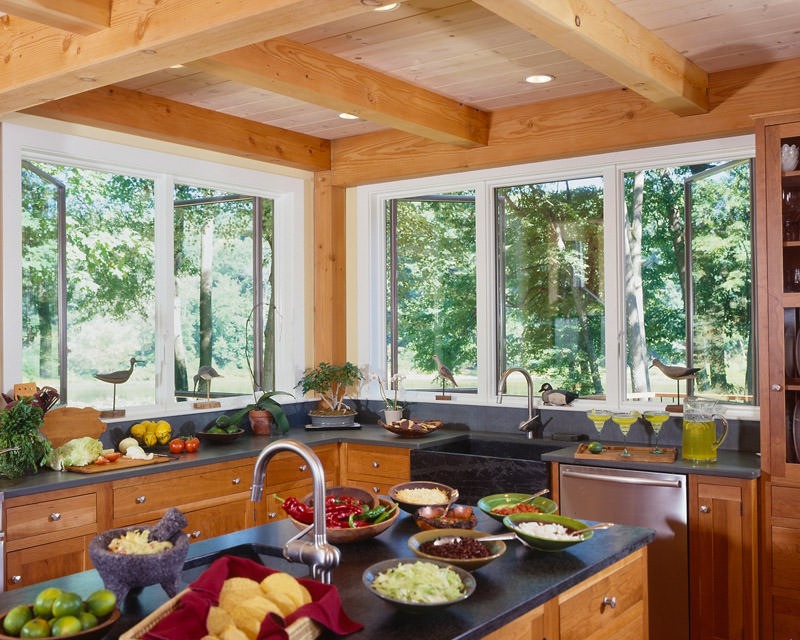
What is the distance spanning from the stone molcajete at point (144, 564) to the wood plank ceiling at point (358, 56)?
1.46m

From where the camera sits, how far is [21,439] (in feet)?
11.9

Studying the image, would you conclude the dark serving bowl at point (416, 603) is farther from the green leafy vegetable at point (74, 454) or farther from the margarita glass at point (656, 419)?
the margarita glass at point (656, 419)

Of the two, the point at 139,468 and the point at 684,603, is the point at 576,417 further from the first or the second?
the point at 139,468

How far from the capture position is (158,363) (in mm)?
4797

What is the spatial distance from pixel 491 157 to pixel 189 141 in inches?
65.6

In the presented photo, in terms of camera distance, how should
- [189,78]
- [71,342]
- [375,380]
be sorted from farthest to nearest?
[375,380]
[71,342]
[189,78]

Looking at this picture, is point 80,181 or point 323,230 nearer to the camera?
point 80,181

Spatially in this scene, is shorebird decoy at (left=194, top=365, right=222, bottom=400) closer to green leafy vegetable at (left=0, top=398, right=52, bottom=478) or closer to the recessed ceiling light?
green leafy vegetable at (left=0, top=398, right=52, bottom=478)

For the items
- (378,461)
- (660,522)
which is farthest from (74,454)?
(660,522)

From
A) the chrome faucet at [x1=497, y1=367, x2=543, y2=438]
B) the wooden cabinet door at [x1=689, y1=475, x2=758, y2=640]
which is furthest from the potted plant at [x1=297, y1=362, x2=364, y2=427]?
the wooden cabinet door at [x1=689, y1=475, x2=758, y2=640]

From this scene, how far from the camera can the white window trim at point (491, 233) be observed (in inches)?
176

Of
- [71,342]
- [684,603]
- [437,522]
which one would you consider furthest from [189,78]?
[684,603]

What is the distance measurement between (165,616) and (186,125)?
333 cm

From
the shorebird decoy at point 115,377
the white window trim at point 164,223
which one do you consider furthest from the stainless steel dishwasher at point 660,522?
the shorebird decoy at point 115,377
